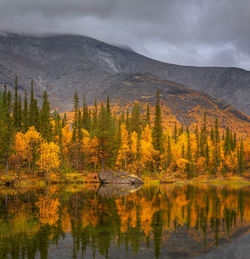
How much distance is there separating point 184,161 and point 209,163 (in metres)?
18.9

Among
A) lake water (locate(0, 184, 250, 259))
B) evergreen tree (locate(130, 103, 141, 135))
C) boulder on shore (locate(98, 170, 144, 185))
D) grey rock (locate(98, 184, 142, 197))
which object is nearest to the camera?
lake water (locate(0, 184, 250, 259))

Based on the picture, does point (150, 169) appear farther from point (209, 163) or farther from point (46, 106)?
point (46, 106)

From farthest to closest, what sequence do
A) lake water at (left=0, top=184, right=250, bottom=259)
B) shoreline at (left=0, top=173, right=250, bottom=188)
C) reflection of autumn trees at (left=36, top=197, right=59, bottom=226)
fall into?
1. shoreline at (left=0, top=173, right=250, bottom=188)
2. reflection of autumn trees at (left=36, top=197, right=59, bottom=226)
3. lake water at (left=0, top=184, right=250, bottom=259)

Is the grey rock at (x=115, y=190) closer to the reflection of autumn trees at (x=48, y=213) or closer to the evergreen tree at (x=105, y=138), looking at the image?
the reflection of autumn trees at (x=48, y=213)

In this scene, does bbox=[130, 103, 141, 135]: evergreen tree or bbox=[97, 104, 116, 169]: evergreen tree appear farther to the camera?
bbox=[130, 103, 141, 135]: evergreen tree

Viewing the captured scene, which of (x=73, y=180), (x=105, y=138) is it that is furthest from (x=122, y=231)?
(x=105, y=138)

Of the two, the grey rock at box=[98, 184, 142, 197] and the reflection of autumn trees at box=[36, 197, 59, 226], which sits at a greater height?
the reflection of autumn trees at box=[36, 197, 59, 226]

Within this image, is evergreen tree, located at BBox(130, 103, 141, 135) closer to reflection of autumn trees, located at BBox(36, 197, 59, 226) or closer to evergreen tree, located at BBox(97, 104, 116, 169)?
evergreen tree, located at BBox(97, 104, 116, 169)

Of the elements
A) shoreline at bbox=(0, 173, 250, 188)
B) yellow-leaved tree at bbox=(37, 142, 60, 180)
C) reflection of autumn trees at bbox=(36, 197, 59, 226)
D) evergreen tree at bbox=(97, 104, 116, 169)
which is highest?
evergreen tree at bbox=(97, 104, 116, 169)

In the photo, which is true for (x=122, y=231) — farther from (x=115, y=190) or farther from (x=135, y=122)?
(x=135, y=122)

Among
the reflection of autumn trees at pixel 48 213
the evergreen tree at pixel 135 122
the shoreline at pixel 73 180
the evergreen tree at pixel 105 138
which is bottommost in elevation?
the shoreline at pixel 73 180

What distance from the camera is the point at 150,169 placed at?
283 feet

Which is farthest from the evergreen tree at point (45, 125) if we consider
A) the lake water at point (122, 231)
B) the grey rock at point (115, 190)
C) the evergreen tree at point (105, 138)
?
the lake water at point (122, 231)

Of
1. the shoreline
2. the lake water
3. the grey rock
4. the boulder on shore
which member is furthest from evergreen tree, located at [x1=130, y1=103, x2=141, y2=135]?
the lake water
